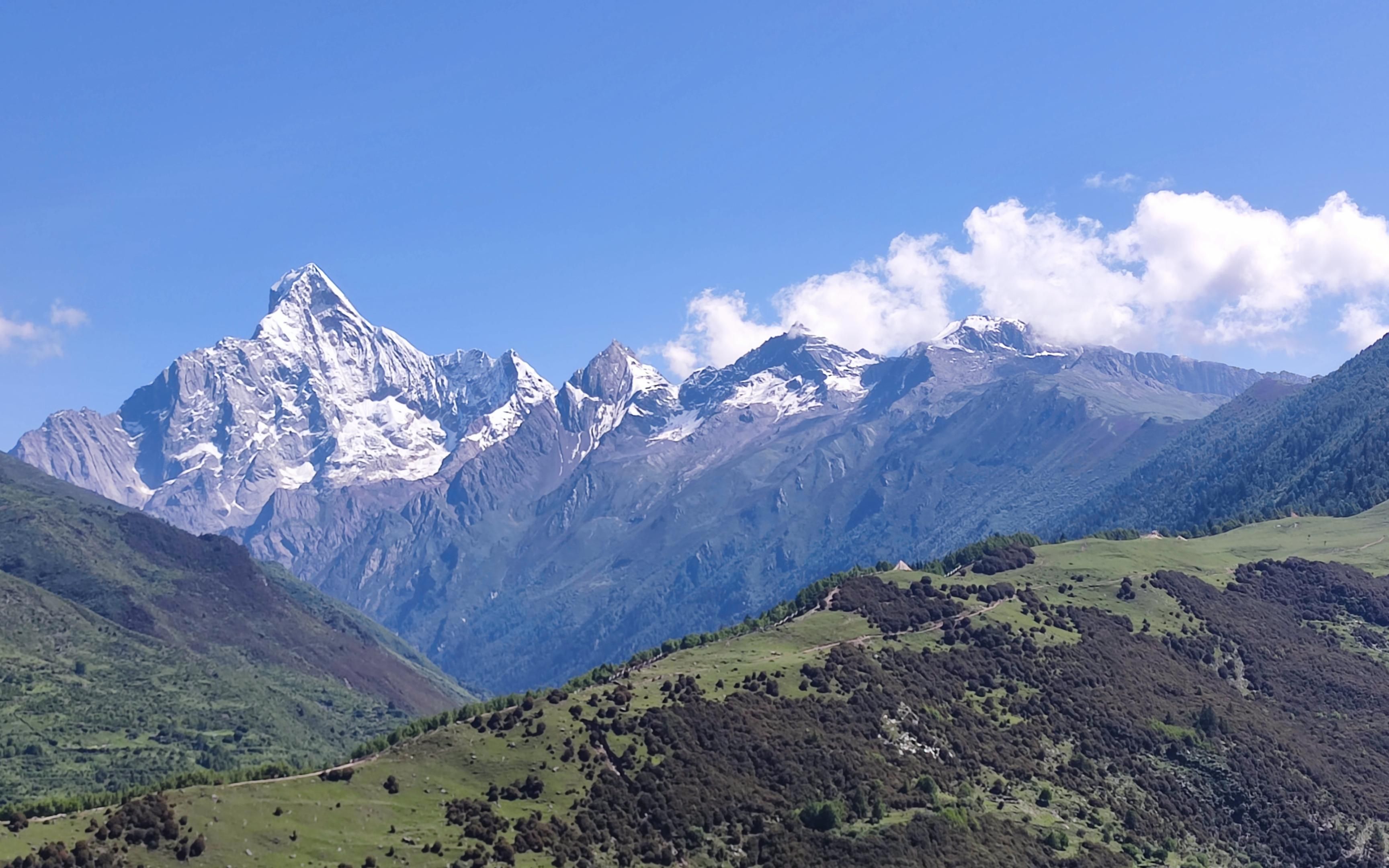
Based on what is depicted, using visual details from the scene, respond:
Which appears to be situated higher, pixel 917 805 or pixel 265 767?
pixel 265 767

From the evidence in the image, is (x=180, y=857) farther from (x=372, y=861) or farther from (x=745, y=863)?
(x=745, y=863)

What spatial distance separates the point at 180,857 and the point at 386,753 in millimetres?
47721

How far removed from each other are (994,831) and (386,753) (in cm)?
9064

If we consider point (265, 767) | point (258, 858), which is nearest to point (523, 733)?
point (265, 767)

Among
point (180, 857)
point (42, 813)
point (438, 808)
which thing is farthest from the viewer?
point (438, 808)

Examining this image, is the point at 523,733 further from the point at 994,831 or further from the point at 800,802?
the point at 994,831

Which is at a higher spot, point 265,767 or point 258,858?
point 265,767

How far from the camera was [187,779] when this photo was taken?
17050cm

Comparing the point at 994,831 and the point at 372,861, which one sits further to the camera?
the point at 994,831

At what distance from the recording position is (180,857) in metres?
141

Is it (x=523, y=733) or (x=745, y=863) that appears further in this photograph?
(x=523, y=733)

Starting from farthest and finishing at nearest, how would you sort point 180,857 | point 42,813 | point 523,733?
point 523,733 < point 42,813 < point 180,857

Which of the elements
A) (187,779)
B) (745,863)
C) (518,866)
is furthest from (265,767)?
(745,863)

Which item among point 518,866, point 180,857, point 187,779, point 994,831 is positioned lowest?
point 994,831
